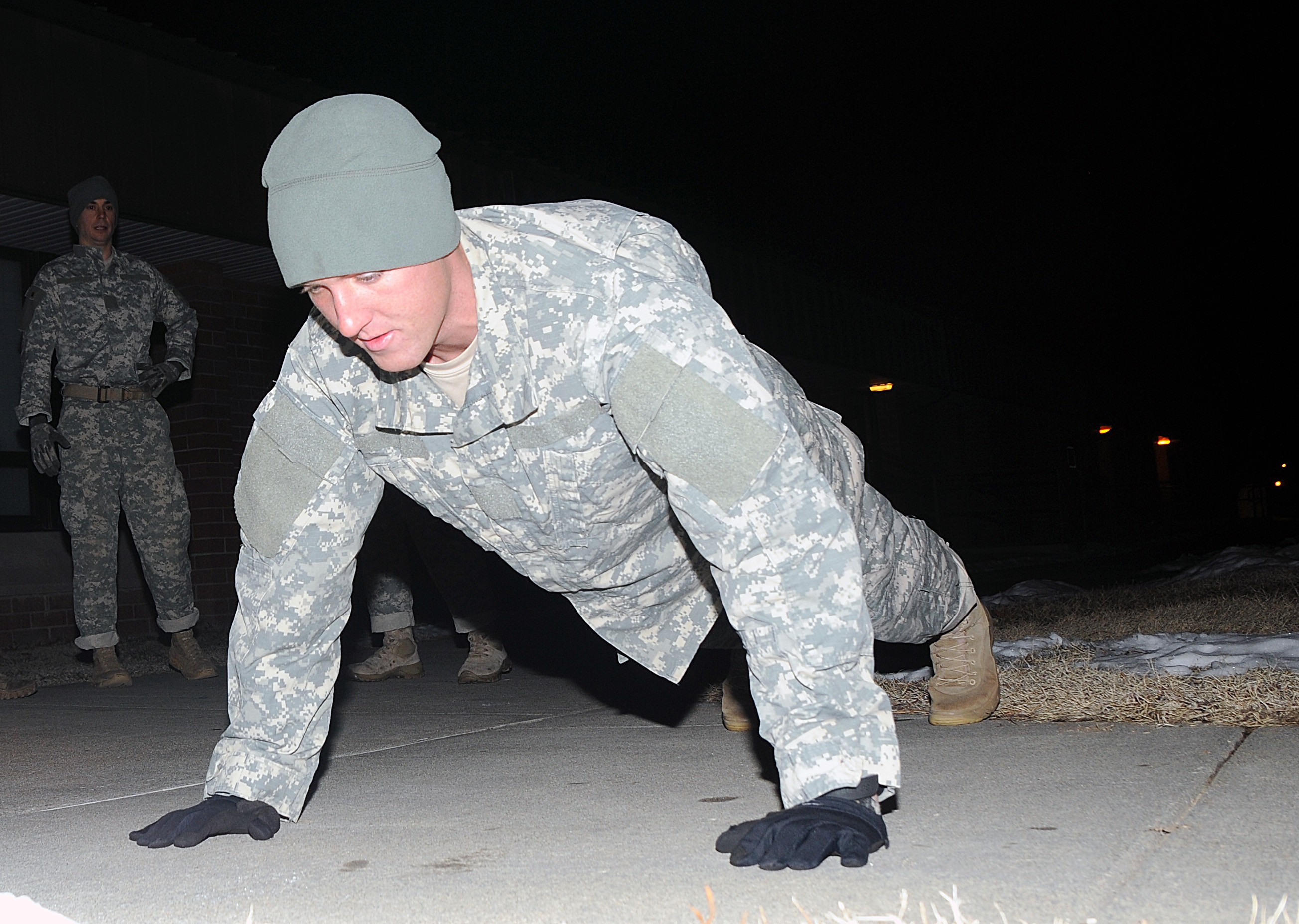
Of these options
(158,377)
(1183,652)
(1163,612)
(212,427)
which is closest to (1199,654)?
(1183,652)

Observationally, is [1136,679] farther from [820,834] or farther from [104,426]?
[104,426]

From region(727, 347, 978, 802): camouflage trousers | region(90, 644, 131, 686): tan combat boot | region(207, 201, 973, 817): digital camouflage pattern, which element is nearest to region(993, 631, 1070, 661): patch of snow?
region(727, 347, 978, 802): camouflage trousers

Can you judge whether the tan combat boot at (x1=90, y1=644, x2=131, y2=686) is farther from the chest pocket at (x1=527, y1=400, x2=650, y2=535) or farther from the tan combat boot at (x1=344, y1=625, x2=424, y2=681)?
the chest pocket at (x1=527, y1=400, x2=650, y2=535)

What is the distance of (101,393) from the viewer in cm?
454

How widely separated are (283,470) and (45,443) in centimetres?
311

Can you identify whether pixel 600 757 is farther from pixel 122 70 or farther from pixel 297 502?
pixel 122 70

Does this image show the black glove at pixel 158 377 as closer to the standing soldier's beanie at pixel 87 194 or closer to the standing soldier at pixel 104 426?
the standing soldier at pixel 104 426

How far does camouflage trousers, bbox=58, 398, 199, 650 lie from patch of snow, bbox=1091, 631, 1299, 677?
3.39 m

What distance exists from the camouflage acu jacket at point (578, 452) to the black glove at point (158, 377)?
305 centimetres

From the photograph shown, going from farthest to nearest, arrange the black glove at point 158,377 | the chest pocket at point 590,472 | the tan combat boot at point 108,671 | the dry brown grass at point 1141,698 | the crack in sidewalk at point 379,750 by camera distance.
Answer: the black glove at point 158,377, the tan combat boot at point 108,671, the dry brown grass at point 1141,698, the crack in sidewalk at point 379,750, the chest pocket at point 590,472

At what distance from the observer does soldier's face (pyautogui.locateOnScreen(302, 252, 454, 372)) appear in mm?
1547

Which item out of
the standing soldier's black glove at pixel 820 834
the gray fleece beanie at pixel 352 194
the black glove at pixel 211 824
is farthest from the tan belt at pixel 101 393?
the standing soldier's black glove at pixel 820 834

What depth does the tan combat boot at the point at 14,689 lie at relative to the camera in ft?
12.9

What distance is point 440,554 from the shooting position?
12.5 feet
